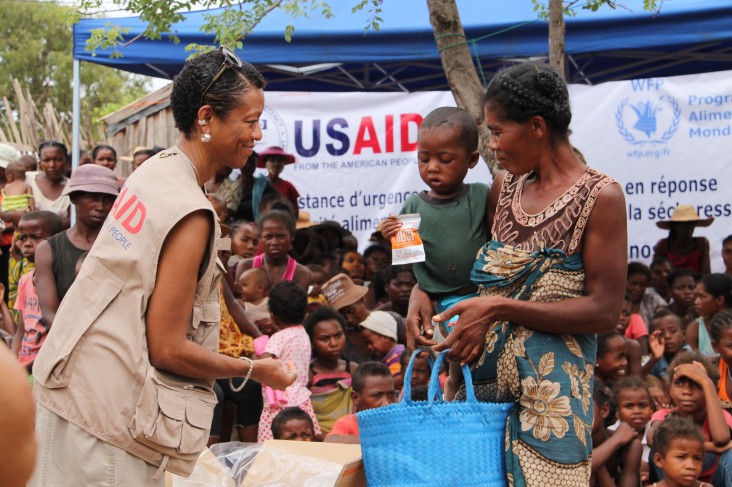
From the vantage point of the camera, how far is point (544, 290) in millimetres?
2881

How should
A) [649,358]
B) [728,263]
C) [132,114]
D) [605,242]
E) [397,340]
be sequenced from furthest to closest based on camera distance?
[132,114] → [728,263] → [649,358] → [397,340] → [605,242]

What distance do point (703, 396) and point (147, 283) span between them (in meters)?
4.10

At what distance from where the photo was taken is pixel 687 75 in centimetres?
983

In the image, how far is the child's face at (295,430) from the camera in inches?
215

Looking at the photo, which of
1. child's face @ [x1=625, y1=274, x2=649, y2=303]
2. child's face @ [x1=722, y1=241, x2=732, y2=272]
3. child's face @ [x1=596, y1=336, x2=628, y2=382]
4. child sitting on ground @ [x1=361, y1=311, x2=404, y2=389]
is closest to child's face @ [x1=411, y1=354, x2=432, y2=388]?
child sitting on ground @ [x1=361, y1=311, x2=404, y2=389]

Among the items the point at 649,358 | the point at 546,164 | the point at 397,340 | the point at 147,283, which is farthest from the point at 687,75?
the point at 147,283

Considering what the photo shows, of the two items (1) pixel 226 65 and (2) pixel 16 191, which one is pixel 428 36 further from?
(1) pixel 226 65

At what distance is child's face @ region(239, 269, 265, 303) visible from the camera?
23.5 feet

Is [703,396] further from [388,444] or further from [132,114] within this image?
[132,114]

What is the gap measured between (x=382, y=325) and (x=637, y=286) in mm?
3001

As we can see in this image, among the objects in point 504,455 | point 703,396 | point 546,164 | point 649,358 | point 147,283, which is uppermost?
point 546,164

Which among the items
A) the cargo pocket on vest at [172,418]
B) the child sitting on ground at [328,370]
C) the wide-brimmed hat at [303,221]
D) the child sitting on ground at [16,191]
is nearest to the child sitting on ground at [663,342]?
the child sitting on ground at [328,370]

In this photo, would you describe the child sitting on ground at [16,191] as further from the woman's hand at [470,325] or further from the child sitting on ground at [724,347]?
the woman's hand at [470,325]

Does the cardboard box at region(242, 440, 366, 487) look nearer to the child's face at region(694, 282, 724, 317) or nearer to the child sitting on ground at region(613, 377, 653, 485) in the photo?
the child sitting on ground at region(613, 377, 653, 485)
